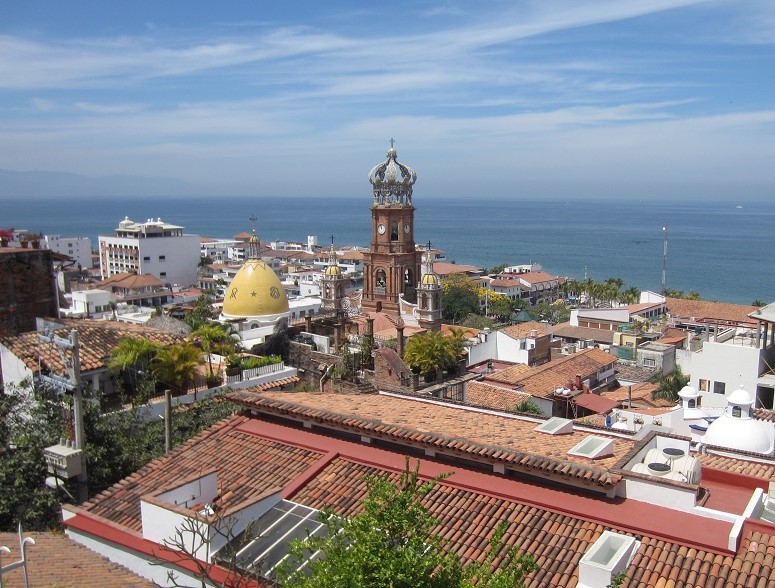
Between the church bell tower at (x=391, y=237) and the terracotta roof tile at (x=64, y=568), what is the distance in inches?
1492

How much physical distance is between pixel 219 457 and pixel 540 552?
532 cm

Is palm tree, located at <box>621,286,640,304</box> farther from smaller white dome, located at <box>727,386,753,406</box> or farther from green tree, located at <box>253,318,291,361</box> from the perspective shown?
smaller white dome, located at <box>727,386,753,406</box>

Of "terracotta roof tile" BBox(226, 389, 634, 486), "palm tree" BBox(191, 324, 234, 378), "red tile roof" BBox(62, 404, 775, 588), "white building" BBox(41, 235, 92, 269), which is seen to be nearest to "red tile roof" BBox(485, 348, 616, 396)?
"palm tree" BBox(191, 324, 234, 378)

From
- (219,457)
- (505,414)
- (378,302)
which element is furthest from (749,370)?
(378,302)

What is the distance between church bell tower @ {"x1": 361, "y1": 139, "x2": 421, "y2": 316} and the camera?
4681 centimetres

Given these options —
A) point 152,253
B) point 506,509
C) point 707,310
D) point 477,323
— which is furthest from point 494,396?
point 152,253

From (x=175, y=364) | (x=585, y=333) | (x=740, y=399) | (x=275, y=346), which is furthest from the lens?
(x=585, y=333)

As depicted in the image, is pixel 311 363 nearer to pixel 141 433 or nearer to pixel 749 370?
pixel 141 433

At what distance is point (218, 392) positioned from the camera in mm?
17406

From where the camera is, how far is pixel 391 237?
47.2 meters

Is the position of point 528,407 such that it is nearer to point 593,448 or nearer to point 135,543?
point 593,448

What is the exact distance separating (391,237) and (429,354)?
84.6ft

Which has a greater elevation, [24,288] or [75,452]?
[24,288]

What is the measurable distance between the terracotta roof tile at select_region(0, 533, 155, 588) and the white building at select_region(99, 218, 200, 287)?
93.9m
